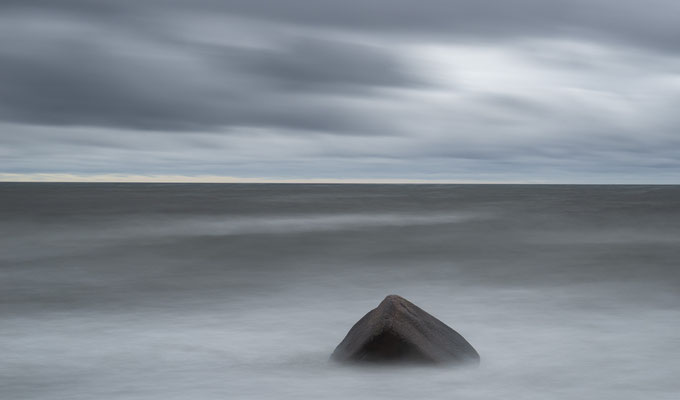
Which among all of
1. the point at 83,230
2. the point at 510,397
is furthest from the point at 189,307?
the point at 83,230

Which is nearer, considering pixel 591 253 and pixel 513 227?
pixel 591 253

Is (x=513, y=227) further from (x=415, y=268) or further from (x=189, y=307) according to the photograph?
(x=189, y=307)

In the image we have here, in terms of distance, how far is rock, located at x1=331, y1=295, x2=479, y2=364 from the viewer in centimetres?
567

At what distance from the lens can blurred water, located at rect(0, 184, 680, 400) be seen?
18.6 feet

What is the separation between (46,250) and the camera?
1934 centimetres

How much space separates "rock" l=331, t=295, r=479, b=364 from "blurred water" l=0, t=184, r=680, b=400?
13 centimetres

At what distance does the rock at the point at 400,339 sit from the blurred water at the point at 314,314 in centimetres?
13

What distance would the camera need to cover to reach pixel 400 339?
5.66 metres

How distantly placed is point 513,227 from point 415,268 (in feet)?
49.1

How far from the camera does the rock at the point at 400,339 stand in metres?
5.67

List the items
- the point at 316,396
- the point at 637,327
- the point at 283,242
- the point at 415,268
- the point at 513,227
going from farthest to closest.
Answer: the point at 513,227 < the point at 283,242 < the point at 415,268 < the point at 637,327 < the point at 316,396

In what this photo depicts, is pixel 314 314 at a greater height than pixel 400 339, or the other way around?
pixel 314 314

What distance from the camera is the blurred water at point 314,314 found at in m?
5.66

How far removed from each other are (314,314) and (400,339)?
3966 mm
